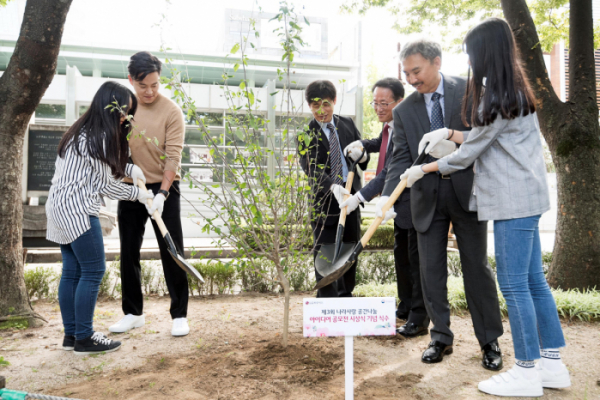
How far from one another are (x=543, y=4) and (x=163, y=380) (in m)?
6.39

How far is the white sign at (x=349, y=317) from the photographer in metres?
1.84

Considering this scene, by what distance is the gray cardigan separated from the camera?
83.7 inches

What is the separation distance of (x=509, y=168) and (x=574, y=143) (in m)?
2.89

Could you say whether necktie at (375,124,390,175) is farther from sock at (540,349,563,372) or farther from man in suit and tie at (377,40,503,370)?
sock at (540,349,563,372)

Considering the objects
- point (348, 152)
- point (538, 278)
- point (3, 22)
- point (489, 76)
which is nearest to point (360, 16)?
point (348, 152)

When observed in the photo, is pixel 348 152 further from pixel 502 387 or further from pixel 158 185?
pixel 502 387

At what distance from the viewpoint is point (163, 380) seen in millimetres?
2352

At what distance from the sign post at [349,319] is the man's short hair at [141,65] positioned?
2.18 metres

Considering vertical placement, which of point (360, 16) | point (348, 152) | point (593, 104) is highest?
point (360, 16)

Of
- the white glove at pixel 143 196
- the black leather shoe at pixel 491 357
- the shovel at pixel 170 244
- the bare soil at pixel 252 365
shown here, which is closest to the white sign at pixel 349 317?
the bare soil at pixel 252 365

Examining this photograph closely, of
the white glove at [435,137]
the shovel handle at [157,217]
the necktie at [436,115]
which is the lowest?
the shovel handle at [157,217]

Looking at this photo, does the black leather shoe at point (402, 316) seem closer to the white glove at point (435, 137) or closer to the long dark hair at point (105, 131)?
the white glove at point (435, 137)

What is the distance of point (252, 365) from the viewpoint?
2.54m

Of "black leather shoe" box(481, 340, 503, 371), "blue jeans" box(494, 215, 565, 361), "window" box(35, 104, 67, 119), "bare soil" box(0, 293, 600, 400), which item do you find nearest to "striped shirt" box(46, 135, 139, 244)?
"bare soil" box(0, 293, 600, 400)
